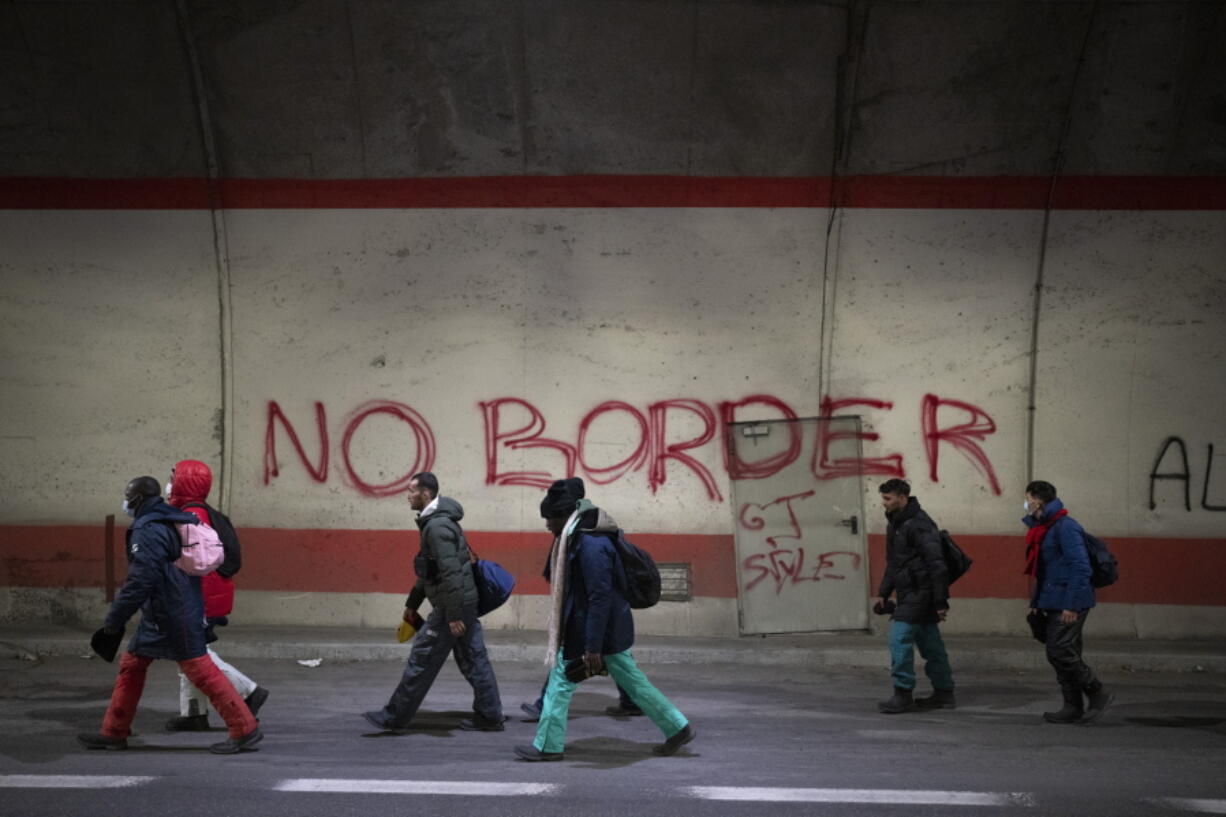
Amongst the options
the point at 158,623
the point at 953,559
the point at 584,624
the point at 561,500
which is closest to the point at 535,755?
the point at 584,624

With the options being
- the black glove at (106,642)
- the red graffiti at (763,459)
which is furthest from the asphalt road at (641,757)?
the red graffiti at (763,459)

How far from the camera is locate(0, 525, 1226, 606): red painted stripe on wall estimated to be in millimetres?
11477

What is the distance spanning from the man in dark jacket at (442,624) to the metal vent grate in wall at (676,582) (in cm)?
362

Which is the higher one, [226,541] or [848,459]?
[848,459]

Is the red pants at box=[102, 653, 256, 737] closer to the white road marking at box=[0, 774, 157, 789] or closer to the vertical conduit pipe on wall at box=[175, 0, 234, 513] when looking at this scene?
the white road marking at box=[0, 774, 157, 789]

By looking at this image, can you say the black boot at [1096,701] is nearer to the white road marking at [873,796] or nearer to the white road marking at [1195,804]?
the white road marking at [1195,804]

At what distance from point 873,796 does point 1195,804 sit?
1.61 meters

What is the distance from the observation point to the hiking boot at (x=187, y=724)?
7.92 m

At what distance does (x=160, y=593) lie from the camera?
713 centimetres

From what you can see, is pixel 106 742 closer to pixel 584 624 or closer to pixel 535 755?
pixel 535 755

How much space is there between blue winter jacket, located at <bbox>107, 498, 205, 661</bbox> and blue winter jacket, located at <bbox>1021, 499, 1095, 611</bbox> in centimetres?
539

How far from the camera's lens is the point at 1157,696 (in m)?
9.55

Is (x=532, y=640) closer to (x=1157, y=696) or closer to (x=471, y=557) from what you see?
(x=471, y=557)

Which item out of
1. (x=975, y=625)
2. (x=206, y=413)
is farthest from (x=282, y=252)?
(x=975, y=625)
